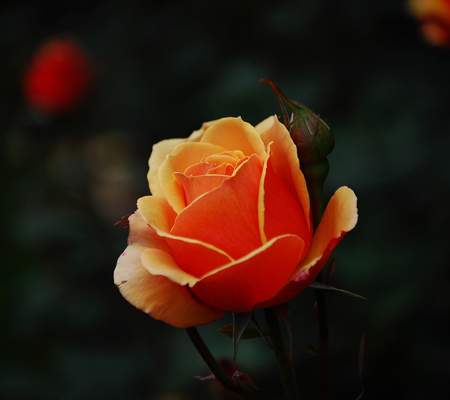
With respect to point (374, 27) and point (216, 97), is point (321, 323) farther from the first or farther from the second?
point (374, 27)

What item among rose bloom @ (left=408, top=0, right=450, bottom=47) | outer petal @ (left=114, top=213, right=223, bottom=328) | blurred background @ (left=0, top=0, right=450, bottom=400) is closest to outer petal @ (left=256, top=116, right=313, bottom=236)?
outer petal @ (left=114, top=213, right=223, bottom=328)

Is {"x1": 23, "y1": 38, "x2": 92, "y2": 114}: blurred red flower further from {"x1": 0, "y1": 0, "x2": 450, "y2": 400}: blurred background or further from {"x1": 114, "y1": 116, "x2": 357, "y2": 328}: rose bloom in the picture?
{"x1": 114, "y1": 116, "x2": 357, "y2": 328}: rose bloom

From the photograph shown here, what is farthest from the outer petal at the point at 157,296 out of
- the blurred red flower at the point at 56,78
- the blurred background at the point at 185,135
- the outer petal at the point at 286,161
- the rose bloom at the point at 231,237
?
the blurred red flower at the point at 56,78

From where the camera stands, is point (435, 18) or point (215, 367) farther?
point (435, 18)

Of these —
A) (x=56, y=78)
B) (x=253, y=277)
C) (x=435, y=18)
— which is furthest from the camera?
→ (x=56, y=78)

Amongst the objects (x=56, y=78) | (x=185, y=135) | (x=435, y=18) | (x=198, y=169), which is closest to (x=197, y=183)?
(x=198, y=169)

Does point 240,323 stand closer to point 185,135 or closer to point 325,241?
point 325,241

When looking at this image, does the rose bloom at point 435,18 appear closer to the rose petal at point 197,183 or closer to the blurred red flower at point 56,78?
the rose petal at point 197,183

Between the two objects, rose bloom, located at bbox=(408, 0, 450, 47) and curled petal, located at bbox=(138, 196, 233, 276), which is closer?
curled petal, located at bbox=(138, 196, 233, 276)
